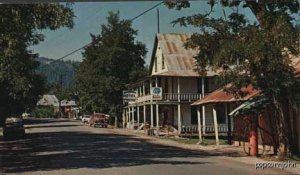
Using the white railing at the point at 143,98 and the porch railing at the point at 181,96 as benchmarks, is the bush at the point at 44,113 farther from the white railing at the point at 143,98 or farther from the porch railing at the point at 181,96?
the porch railing at the point at 181,96

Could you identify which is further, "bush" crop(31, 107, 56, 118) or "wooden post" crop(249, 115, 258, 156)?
"bush" crop(31, 107, 56, 118)

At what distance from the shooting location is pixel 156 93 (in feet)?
150

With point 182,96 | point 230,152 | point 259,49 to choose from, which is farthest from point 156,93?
point 259,49

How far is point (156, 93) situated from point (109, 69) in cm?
1364

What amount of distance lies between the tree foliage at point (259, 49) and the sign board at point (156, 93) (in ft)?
76.2

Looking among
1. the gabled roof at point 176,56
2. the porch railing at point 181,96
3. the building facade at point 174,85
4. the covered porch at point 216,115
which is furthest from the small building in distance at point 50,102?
the covered porch at point 216,115

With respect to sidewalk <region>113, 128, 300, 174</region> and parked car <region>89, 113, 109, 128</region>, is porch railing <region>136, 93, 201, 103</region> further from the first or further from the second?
parked car <region>89, 113, 109, 128</region>

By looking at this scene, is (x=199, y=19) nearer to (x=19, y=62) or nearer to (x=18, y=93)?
(x=19, y=62)

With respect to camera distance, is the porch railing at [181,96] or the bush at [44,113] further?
the bush at [44,113]

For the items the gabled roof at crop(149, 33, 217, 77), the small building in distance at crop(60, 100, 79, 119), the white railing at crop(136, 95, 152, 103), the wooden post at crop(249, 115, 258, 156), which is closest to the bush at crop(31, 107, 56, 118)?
the small building in distance at crop(60, 100, 79, 119)

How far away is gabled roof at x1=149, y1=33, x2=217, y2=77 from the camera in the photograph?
4525 cm

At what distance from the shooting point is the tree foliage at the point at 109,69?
47.7 metres

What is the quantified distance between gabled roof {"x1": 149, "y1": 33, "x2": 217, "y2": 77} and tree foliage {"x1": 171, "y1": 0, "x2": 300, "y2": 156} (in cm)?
2294

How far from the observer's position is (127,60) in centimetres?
5694
